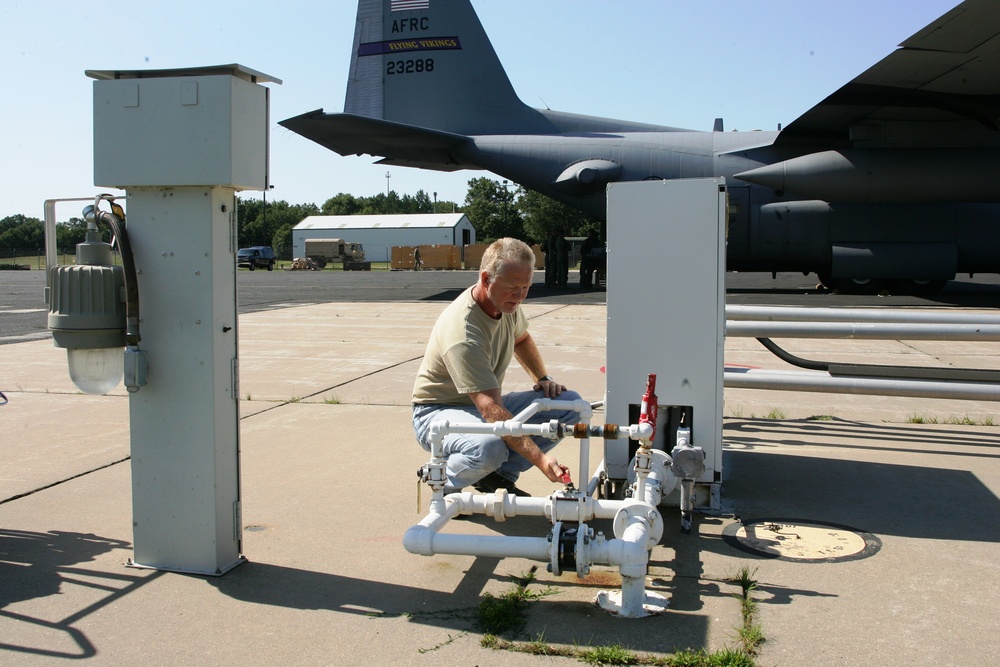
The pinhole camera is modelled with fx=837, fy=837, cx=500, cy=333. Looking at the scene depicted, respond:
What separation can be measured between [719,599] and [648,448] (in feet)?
2.09

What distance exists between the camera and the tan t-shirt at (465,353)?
361 centimetres

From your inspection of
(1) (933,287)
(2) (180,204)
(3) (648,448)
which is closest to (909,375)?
(3) (648,448)

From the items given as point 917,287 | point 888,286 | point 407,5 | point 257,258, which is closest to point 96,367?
point 888,286

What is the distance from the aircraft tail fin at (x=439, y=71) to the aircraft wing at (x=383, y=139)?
1.12 meters

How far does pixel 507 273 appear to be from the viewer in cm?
356

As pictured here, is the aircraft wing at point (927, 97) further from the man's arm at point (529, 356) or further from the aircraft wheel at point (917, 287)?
the man's arm at point (529, 356)

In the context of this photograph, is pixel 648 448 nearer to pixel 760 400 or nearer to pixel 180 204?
pixel 180 204

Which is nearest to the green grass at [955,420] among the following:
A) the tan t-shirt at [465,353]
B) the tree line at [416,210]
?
the tan t-shirt at [465,353]

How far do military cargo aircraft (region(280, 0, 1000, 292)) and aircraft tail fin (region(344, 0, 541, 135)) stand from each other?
0.04 metres

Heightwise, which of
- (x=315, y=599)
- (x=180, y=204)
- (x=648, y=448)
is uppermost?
(x=180, y=204)

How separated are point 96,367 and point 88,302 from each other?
0.32 meters

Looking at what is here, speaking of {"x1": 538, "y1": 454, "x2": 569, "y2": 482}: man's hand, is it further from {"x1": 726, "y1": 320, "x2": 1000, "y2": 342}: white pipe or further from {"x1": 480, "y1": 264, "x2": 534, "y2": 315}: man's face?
{"x1": 726, "y1": 320, "x2": 1000, "y2": 342}: white pipe

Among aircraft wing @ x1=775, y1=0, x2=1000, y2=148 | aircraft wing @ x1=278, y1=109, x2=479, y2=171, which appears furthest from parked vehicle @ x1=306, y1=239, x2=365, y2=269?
aircraft wing @ x1=775, y1=0, x2=1000, y2=148

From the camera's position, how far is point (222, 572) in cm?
329
